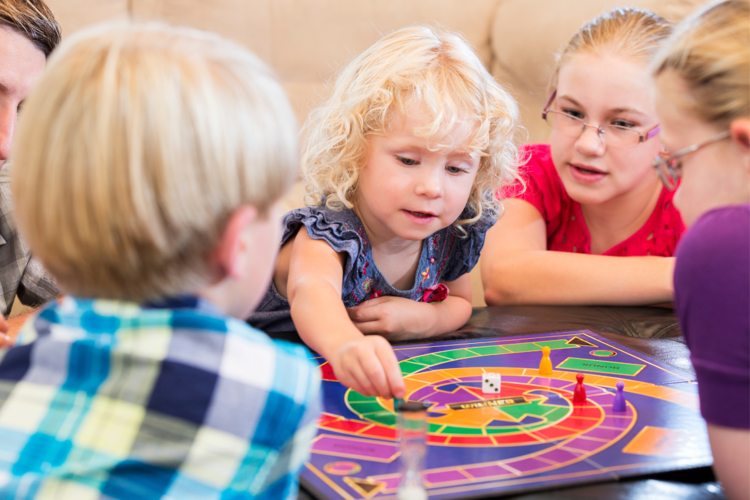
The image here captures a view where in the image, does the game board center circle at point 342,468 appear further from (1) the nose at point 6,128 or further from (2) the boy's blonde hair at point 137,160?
(1) the nose at point 6,128

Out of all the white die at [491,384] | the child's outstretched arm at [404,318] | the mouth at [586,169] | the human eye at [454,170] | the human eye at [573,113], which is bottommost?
the child's outstretched arm at [404,318]

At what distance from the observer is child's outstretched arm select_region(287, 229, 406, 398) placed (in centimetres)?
77

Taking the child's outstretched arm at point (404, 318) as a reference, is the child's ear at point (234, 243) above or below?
above

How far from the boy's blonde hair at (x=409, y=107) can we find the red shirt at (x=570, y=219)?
0.90 feet

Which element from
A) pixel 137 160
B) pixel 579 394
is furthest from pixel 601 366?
pixel 137 160

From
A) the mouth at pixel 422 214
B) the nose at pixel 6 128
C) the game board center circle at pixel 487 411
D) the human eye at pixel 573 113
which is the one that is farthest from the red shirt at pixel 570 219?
the nose at pixel 6 128

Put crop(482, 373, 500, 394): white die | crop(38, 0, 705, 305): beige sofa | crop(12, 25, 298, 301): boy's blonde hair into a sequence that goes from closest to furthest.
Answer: crop(12, 25, 298, 301): boy's blonde hair
crop(482, 373, 500, 394): white die
crop(38, 0, 705, 305): beige sofa

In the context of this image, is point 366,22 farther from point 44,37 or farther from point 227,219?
point 227,219

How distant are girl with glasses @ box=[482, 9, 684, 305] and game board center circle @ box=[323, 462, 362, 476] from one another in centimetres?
83

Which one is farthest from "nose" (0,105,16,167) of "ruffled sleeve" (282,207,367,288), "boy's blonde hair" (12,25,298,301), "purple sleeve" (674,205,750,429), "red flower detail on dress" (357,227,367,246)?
"purple sleeve" (674,205,750,429)

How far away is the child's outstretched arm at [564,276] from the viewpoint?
1341 mm

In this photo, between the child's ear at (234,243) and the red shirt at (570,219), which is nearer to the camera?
the child's ear at (234,243)

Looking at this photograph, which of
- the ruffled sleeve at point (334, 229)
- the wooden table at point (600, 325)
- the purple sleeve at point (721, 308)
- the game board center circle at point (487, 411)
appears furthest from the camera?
the ruffled sleeve at point (334, 229)

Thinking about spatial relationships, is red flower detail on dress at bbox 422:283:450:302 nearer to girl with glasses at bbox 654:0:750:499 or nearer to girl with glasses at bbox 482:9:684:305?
girl with glasses at bbox 482:9:684:305
